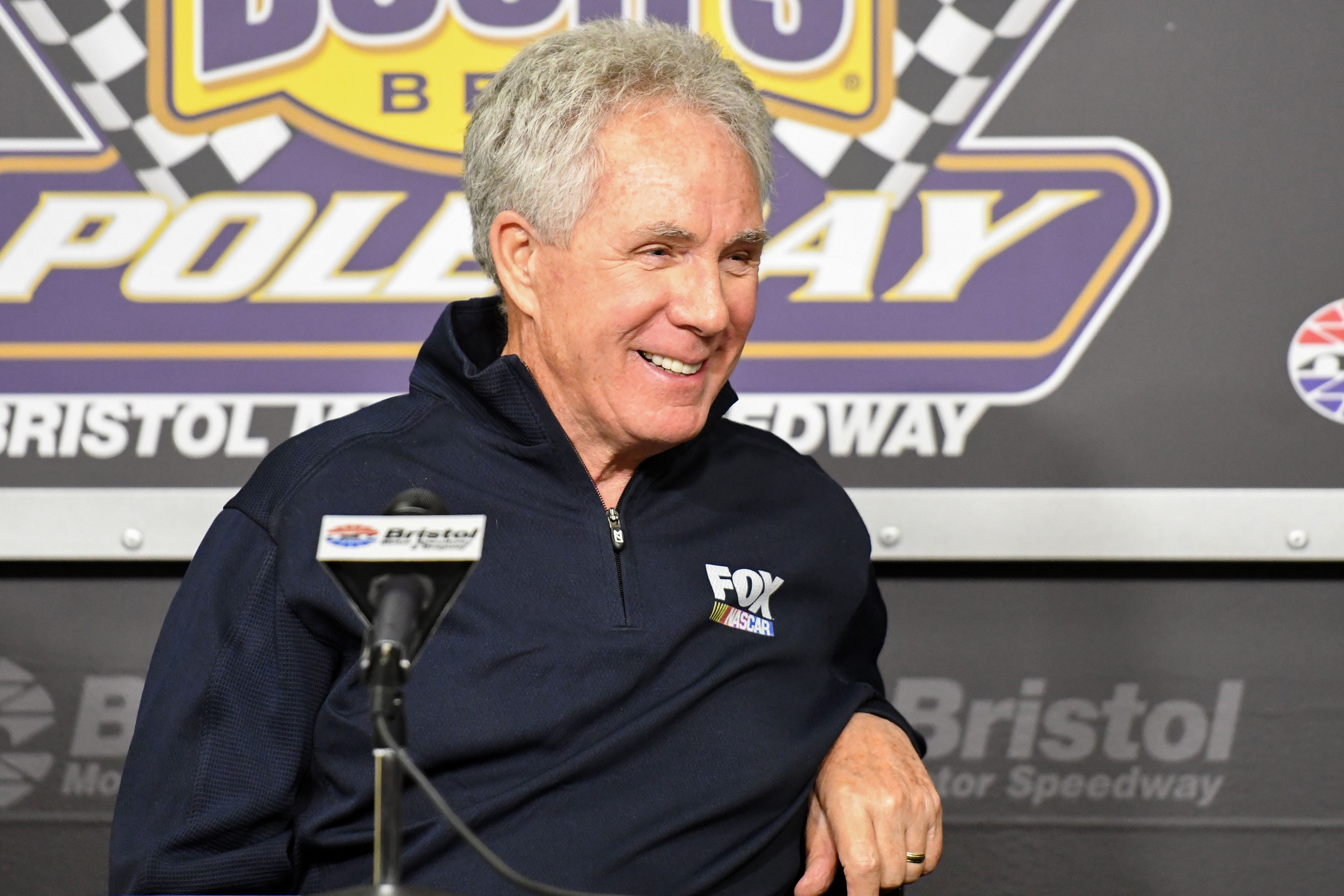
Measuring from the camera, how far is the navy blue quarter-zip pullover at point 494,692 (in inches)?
Result: 47.0

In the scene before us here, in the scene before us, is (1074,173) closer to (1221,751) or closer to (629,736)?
(1221,751)

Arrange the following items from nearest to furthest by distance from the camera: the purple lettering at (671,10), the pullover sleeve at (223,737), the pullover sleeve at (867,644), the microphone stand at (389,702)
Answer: the microphone stand at (389,702)
the pullover sleeve at (223,737)
the pullover sleeve at (867,644)
the purple lettering at (671,10)

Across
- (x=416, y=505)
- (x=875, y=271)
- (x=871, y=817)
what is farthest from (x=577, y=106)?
(x=875, y=271)

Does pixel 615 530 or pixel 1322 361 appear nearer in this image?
pixel 615 530

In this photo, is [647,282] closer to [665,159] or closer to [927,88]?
[665,159]

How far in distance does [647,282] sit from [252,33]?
3.40ft

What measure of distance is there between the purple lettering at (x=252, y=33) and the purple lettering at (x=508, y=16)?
215 millimetres

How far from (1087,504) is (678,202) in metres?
0.99

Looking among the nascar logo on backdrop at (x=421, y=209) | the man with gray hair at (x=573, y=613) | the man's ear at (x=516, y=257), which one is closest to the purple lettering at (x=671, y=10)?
the nascar logo on backdrop at (x=421, y=209)

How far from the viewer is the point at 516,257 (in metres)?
1.36

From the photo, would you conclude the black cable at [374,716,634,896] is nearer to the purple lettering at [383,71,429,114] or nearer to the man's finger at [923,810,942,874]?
the man's finger at [923,810,942,874]

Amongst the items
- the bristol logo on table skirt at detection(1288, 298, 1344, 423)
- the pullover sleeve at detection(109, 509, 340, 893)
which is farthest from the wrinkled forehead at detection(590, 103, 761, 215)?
the bristol logo on table skirt at detection(1288, 298, 1344, 423)

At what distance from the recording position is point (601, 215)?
4.17 ft

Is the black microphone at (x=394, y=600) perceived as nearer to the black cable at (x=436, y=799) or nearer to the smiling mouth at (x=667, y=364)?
the black cable at (x=436, y=799)
